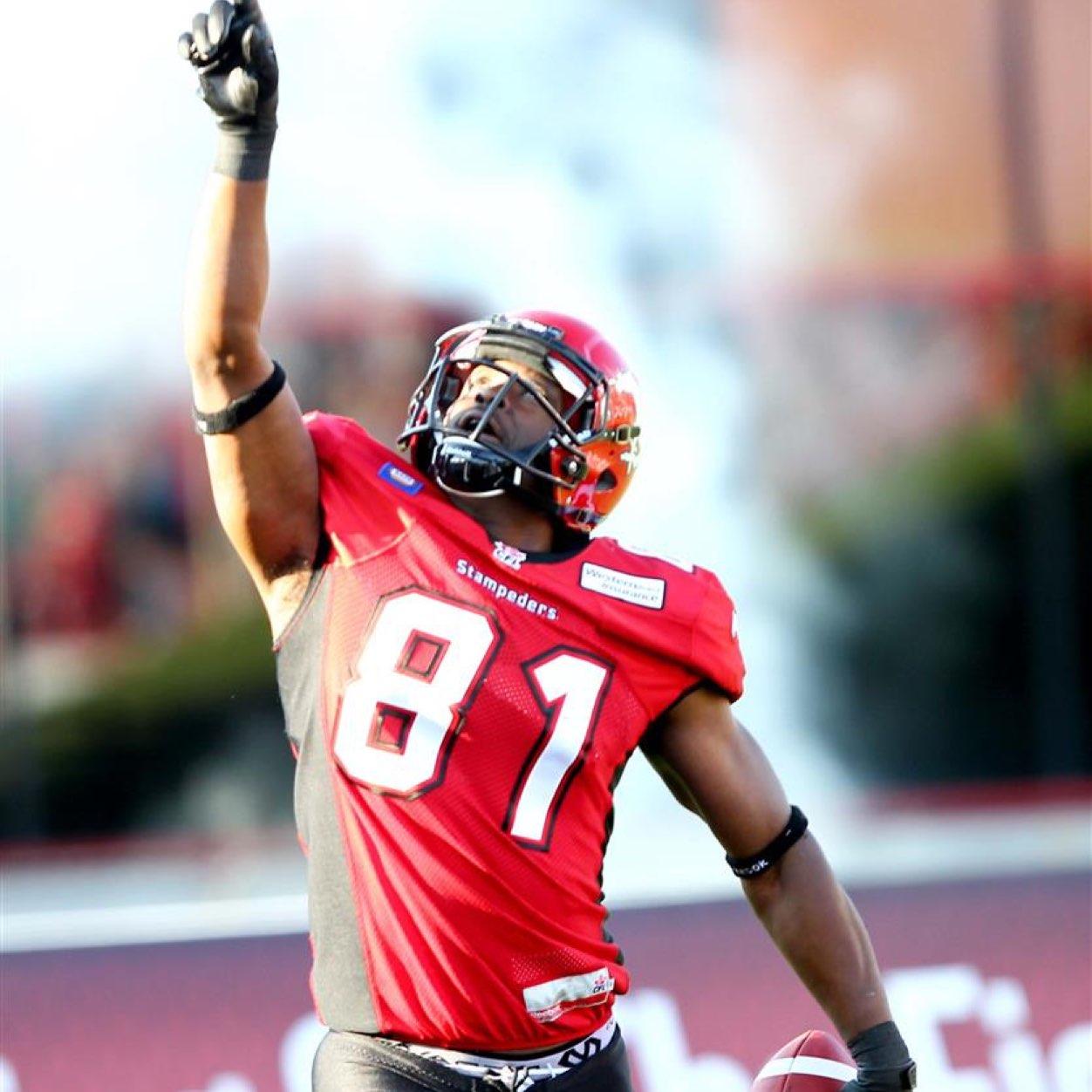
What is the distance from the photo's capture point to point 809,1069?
337cm

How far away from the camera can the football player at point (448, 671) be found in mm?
2859

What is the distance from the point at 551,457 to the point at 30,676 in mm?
4764

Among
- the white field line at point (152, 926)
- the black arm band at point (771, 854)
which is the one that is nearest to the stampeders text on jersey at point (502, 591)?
the black arm band at point (771, 854)

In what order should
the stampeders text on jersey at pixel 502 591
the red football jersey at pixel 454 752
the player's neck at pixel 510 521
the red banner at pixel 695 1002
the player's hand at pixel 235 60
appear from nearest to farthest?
1. the player's hand at pixel 235 60
2. the red football jersey at pixel 454 752
3. the stampeders text on jersey at pixel 502 591
4. the player's neck at pixel 510 521
5. the red banner at pixel 695 1002

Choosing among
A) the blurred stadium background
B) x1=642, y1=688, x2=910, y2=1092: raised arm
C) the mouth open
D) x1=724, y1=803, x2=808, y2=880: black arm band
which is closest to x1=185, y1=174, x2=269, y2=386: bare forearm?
the mouth open

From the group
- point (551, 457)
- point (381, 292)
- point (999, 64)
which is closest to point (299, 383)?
point (381, 292)

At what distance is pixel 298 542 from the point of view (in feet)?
9.78

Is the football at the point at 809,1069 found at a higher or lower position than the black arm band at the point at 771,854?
lower

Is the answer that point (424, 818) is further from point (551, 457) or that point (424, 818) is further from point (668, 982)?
point (668, 982)

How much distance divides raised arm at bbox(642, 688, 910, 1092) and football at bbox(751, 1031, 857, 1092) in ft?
0.28

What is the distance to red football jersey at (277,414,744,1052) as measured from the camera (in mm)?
2900

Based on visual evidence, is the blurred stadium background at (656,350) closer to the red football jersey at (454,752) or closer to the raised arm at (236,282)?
the red football jersey at (454,752)

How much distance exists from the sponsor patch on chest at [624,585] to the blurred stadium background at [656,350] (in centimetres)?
368

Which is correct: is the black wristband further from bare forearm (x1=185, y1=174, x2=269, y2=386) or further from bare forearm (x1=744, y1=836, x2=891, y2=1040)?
bare forearm (x1=744, y1=836, x2=891, y2=1040)
